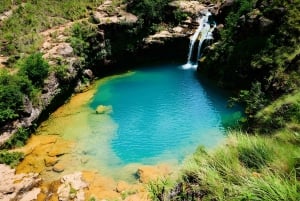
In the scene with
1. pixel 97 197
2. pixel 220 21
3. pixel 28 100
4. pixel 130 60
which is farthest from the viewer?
pixel 130 60

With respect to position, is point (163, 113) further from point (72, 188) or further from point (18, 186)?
point (18, 186)

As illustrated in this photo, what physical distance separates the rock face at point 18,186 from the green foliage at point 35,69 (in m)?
6.99

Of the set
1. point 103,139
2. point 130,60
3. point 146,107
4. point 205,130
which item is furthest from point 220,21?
point 103,139

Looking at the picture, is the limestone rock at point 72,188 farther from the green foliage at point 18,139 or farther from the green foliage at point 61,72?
the green foliage at point 61,72

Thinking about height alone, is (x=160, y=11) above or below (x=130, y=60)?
above

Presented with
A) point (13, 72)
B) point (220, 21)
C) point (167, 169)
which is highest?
point (220, 21)

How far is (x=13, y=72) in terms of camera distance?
74.1ft

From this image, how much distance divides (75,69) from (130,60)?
630 centimetres

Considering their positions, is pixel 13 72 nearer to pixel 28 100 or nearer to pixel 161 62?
pixel 28 100

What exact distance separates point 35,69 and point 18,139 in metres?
5.02

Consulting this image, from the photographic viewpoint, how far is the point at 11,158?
1744 cm

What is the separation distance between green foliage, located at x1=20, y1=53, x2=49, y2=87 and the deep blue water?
12.4 ft

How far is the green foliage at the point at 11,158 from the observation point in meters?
17.3

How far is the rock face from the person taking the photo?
14922 mm
